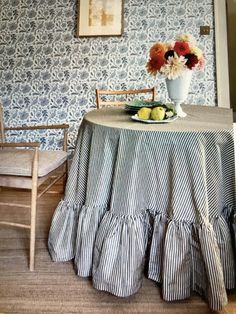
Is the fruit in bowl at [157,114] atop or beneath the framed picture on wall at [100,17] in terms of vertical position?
beneath

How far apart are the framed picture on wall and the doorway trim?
0.93 meters

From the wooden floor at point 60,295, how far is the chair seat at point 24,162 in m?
0.50

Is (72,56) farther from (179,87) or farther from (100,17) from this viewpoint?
(179,87)

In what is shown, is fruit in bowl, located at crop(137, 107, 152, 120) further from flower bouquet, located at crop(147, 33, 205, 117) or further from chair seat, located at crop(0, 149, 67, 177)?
chair seat, located at crop(0, 149, 67, 177)

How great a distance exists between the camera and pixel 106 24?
3115 mm

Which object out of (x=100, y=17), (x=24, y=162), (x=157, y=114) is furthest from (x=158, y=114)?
(x=100, y=17)

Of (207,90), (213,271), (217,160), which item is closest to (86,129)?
(217,160)

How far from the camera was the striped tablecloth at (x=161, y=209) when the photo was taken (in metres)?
1.33

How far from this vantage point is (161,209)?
1.42 meters

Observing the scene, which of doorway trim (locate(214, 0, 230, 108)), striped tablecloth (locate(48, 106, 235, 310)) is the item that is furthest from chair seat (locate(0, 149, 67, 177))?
doorway trim (locate(214, 0, 230, 108))

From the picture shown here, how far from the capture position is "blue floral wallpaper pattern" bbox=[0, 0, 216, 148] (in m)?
3.07

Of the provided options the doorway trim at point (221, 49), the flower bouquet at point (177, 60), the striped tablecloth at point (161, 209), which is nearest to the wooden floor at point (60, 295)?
the striped tablecloth at point (161, 209)

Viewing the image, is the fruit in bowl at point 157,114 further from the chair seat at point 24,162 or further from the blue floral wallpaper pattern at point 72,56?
the blue floral wallpaper pattern at point 72,56

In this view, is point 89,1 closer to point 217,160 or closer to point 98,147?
point 98,147
